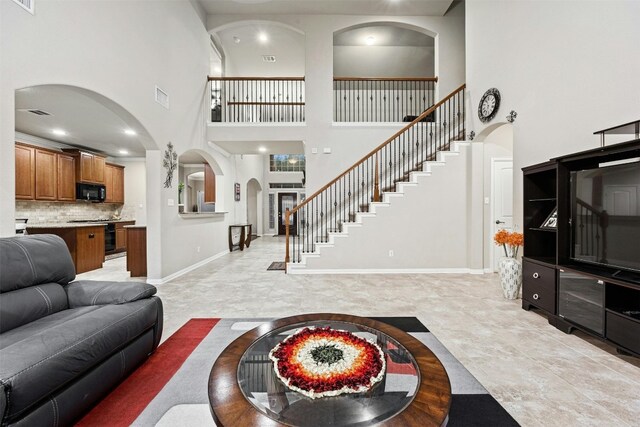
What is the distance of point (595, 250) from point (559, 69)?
2.03 meters

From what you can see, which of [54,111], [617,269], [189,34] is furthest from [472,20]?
[54,111]

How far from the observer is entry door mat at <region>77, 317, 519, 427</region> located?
4.89 ft

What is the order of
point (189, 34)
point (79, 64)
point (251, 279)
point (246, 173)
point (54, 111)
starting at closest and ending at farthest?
1. point (79, 64)
2. point (54, 111)
3. point (251, 279)
4. point (189, 34)
5. point (246, 173)

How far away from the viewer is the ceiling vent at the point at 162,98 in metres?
4.24

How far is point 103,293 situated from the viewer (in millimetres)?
2059

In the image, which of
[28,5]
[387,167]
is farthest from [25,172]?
[387,167]

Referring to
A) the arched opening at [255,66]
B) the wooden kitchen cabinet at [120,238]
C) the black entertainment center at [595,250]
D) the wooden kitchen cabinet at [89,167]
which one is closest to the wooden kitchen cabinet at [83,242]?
the wooden kitchen cabinet at [120,238]

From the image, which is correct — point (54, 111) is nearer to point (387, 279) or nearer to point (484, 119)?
point (387, 279)

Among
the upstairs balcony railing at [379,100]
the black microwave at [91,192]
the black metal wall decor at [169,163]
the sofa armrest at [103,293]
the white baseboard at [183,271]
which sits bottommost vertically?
the white baseboard at [183,271]

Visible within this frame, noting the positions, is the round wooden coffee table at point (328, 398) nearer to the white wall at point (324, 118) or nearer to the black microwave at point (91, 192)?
the white wall at point (324, 118)

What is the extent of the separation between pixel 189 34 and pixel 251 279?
16.3 ft

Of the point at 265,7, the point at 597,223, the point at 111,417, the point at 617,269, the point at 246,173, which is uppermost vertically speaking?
the point at 265,7

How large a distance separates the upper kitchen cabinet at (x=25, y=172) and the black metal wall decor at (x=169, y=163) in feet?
9.59

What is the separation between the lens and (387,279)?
4512mm
